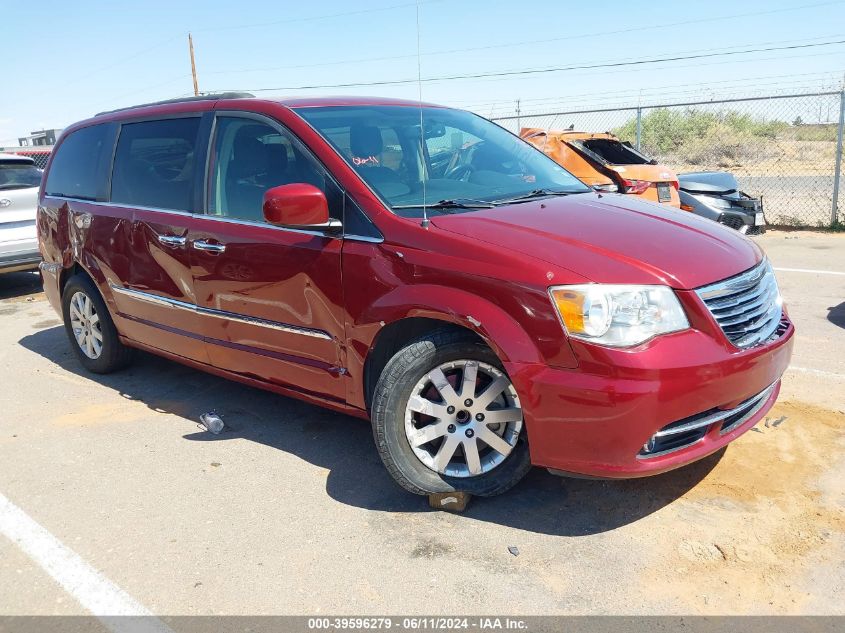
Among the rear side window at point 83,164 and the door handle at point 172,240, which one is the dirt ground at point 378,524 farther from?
the rear side window at point 83,164

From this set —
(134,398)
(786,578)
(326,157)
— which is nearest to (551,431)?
(786,578)

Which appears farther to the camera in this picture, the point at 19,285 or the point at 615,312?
the point at 19,285

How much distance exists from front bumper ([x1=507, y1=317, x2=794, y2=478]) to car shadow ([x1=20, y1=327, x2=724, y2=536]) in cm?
43

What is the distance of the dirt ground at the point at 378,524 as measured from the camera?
2.78m

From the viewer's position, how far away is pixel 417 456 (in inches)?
133

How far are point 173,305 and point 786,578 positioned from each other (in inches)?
140

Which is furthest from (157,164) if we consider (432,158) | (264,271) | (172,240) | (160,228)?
(432,158)

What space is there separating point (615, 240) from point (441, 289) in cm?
78

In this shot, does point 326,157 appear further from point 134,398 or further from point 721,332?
point 134,398

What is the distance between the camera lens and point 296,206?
3.42 meters

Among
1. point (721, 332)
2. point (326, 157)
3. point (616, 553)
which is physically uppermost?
point (326, 157)

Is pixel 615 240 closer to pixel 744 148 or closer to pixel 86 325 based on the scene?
pixel 86 325

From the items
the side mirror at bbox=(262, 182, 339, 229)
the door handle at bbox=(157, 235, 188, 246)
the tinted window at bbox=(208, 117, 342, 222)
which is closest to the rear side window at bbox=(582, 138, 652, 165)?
the tinted window at bbox=(208, 117, 342, 222)

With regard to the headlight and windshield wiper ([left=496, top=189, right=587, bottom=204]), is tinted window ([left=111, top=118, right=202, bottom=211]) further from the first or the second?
the headlight
